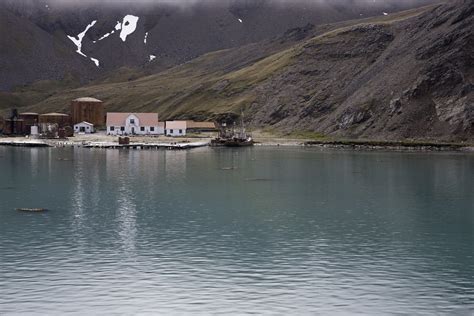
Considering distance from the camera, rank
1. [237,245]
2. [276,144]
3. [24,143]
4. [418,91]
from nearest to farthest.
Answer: [237,245] → [418,91] → [24,143] → [276,144]

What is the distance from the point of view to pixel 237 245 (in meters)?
44.7

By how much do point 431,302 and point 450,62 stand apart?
496 ft

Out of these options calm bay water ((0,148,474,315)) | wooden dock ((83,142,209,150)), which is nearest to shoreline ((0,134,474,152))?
wooden dock ((83,142,209,150))

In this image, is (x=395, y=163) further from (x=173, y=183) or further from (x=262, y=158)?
(x=173, y=183)

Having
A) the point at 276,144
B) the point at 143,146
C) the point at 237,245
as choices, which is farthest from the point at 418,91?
the point at 237,245

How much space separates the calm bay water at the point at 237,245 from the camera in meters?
32.4

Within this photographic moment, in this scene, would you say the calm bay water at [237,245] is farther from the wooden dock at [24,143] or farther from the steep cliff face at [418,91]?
the wooden dock at [24,143]

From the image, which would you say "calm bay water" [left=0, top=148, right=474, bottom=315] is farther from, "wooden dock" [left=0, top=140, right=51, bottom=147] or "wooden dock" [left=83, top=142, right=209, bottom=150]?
"wooden dock" [left=0, top=140, right=51, bottom=147]

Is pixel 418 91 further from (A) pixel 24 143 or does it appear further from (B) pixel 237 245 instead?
(B) pixel 237 245

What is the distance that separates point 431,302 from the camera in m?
32.2

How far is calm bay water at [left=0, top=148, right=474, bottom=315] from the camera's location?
32375 mm

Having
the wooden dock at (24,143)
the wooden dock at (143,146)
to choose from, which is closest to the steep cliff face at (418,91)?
the wooden dock at (143,146)

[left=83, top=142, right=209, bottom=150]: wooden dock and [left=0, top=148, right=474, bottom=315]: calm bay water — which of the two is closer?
[left=0, top=148, right=474, bottom=315]: calm bay water

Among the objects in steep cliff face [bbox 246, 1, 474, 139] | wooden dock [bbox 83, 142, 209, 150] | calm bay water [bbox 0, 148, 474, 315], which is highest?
steep cliff face [bbox 246, 1, 474, 139]
